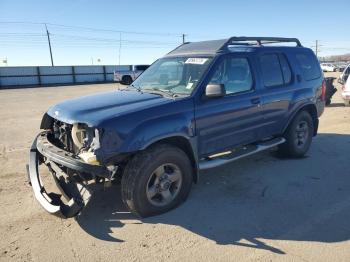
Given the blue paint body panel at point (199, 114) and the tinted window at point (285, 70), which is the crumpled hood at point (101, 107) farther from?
the tinted window at point (285, 70)

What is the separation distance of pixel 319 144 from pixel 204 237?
4646mm

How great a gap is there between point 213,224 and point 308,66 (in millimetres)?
3961

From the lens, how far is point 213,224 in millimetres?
4043

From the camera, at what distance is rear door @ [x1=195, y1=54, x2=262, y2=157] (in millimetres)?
4605

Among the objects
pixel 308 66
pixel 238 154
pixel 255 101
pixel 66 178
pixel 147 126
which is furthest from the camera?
pixel 308 66

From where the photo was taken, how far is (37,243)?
372cm

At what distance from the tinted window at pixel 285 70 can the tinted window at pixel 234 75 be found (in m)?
0.98

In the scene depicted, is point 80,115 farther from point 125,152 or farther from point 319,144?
point 319,144

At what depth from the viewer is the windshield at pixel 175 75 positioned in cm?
475

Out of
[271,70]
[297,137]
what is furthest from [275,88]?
[297,137]

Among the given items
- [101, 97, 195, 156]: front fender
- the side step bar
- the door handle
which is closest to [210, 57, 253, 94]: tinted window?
the door handle

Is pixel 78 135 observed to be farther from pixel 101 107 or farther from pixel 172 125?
pixel 172 125

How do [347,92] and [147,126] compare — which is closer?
[147,126]

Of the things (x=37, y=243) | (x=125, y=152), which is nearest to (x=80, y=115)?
(x=125, y=152)
